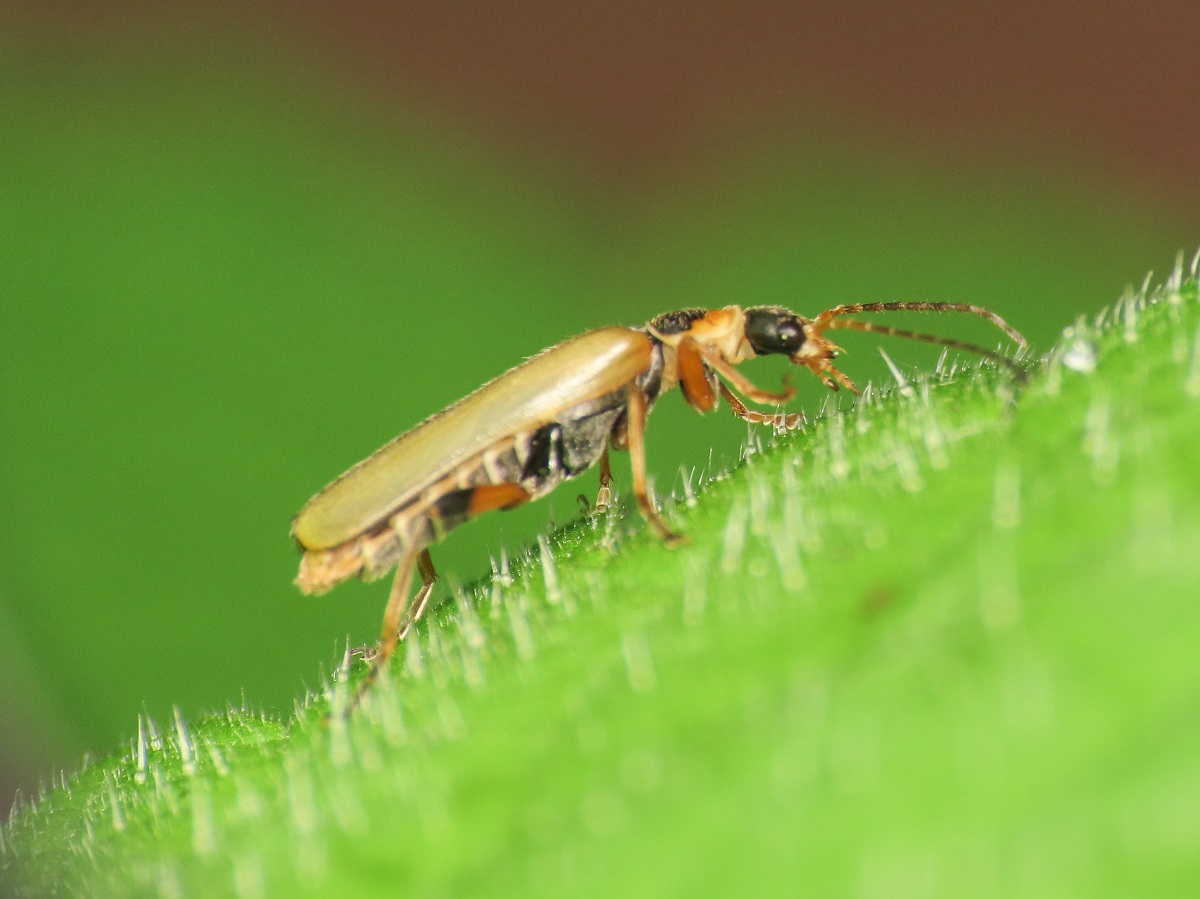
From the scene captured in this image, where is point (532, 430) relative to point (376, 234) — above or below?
below

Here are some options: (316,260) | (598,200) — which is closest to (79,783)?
(316,260)

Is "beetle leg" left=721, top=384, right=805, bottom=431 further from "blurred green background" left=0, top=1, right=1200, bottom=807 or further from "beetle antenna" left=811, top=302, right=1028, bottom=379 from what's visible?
"blurred green background" left=0, top=1, right=1200, bottom=807

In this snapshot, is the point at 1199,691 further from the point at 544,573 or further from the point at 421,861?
the point at 544,573

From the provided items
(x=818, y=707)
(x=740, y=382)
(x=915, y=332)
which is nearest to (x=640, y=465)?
(x=740, y=382)

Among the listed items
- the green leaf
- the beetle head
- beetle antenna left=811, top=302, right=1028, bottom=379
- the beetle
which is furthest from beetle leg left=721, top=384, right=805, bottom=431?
the green leaf

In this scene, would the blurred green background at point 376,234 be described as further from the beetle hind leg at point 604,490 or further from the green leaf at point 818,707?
the green leaf at point 818,707

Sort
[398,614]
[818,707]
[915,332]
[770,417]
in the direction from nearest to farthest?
[818,707], [398,614], [915,332], [770,417]

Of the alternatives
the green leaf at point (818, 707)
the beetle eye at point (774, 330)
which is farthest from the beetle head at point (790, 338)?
the green leaf at point (818, 707)

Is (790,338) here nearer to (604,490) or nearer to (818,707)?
(604,490)
